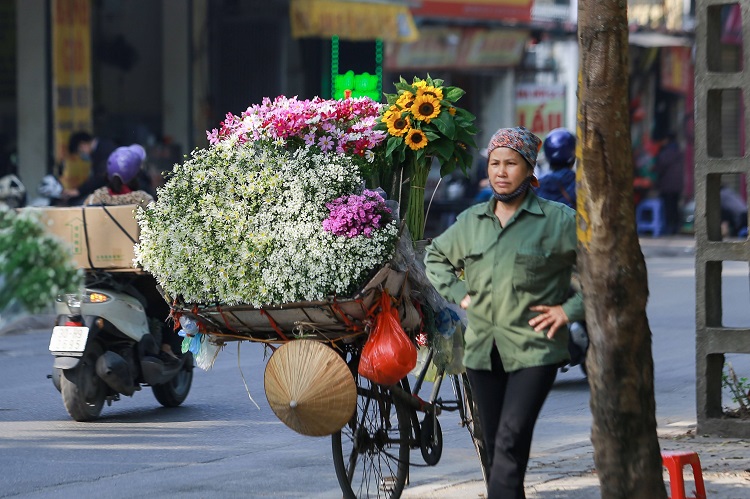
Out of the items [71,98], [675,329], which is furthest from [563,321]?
[71,98]

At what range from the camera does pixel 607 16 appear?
4852 mm

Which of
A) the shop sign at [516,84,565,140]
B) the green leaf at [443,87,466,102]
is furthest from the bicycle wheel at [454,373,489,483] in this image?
the shop sign at [516,84,565,140]

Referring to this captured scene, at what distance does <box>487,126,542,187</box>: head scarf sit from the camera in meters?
5.12

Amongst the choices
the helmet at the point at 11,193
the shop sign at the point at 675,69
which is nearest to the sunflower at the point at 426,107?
the helmet at the point at 11,193

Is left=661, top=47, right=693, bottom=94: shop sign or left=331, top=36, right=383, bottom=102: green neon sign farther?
left=661, top=47, right=693, bottom=94: shop sign

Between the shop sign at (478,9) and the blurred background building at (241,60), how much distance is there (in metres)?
0.03

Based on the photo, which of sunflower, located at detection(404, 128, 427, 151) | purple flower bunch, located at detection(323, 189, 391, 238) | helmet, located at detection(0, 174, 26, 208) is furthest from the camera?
helmet, located at detection(0, 174, 26, 208)

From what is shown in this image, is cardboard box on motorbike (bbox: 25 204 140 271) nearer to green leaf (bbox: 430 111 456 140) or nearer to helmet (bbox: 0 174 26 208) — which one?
green leaf (bbox: 430 111 456 140)

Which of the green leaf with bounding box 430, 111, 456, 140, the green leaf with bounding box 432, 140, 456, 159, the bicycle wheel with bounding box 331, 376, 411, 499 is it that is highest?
the green leaf with bounding box 430, 111, 456, 140

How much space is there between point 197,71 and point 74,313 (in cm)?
1458

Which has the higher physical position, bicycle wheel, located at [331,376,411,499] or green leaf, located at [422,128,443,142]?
green leaf, located at [422,128,443,142]

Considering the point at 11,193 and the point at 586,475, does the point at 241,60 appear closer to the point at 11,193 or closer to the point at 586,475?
the point at 11,193

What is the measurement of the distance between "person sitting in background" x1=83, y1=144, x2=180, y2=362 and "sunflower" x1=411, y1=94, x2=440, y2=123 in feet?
10.9

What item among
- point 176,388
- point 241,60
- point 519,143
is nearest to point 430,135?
point 519,143
